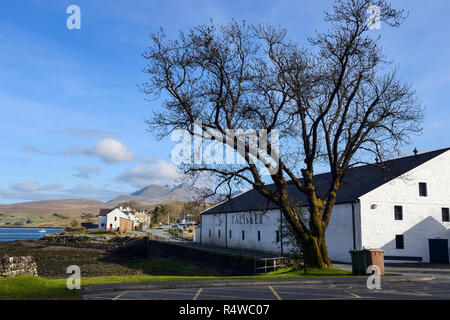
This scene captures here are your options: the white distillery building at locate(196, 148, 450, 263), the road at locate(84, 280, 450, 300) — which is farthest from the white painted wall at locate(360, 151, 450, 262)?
the road at locate(84, 280, 450, 300)

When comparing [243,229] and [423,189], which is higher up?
[423,189]

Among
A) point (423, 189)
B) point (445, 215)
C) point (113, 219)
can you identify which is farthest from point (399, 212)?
point (113, 219)

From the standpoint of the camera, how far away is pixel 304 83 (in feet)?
72.1

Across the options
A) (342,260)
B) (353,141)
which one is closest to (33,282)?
(353,141)

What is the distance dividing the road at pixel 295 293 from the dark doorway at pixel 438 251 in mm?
19118

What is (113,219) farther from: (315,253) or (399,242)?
(315,253)

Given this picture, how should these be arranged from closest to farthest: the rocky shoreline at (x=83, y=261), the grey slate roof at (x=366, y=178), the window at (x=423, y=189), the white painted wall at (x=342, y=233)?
1. the white painted wall at (x=342, y=233)
2. the grey slate roof at (x=366, y=178)
3. the window at (x=423, y=189)
4. the rocky shoreline at (x=83, y=261)

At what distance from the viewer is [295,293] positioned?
14.3 metres

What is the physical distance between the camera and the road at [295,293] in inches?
522

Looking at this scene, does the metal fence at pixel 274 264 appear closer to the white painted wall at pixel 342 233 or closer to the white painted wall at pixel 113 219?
the white painted wall at pixel 342 233

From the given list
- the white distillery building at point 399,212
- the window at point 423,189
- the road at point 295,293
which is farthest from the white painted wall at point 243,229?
the road at point 295,293

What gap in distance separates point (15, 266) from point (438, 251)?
3301 centimetres

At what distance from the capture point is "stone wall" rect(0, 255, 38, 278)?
61.9ft
